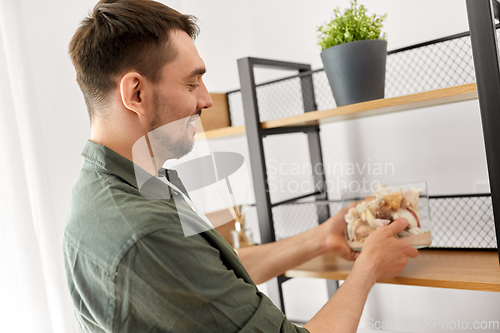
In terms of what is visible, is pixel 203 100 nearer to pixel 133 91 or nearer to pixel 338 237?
pixel 133 91

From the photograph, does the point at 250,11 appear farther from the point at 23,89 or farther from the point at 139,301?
the point at 139,301

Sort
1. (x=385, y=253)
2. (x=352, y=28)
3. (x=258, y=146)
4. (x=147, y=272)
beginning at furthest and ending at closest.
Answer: (x=258, y=146), (x=352, y=28), (x=385, y=253), (x=147, y=272)

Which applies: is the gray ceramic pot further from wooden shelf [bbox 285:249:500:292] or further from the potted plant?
wooden shelf [bbox 285:249:500:292]

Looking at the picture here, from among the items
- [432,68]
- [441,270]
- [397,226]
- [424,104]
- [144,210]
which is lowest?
[441,270]

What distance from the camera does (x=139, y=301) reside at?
1.55ft

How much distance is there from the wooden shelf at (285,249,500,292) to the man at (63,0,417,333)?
0.26 meters

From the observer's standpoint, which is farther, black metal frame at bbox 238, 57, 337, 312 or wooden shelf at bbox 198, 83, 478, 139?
black metal frame at bbox 238, 57, 337, 312

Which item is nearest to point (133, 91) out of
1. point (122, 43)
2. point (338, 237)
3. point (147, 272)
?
point (122, 43)

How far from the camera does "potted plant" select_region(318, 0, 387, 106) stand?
0.92m

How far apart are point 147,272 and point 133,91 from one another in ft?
0.78

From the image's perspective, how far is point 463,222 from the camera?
1113 millimetres

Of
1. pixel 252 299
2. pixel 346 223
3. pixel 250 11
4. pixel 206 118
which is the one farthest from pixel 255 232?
pixel 252 299

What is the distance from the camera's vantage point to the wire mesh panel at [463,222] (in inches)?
42.2

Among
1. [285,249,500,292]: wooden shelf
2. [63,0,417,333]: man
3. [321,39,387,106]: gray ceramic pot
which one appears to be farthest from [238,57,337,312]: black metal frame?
[63,0,417,333]: man
